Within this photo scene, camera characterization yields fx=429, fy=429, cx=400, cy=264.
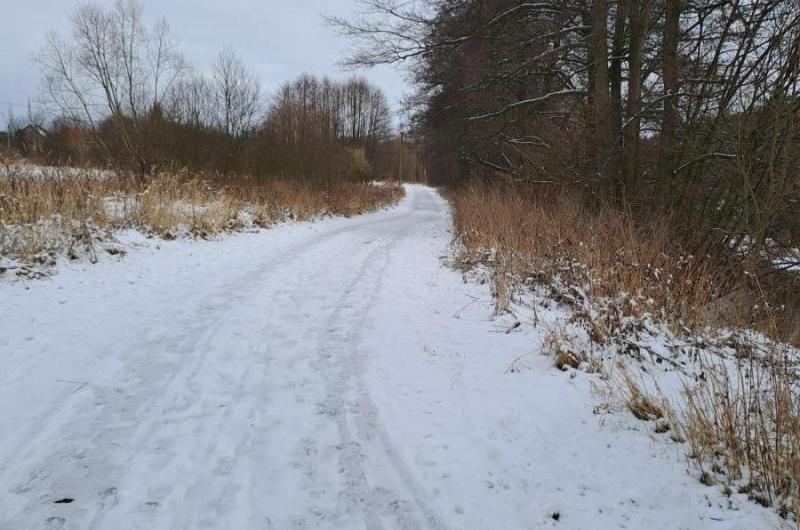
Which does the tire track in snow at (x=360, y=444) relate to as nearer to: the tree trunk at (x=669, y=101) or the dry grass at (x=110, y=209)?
the dry grass at (x=110, y=209)

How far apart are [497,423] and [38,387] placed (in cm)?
332

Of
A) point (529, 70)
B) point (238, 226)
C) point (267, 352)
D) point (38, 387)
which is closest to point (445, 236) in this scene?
point (529, 70)

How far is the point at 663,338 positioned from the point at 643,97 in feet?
19.7

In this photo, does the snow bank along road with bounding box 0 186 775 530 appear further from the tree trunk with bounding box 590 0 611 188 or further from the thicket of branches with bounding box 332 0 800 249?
the tree trunk with bounding box 590 0 611 188

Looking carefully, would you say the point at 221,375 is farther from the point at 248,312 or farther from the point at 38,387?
the point at 248,312

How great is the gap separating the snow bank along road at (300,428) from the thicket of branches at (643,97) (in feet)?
13.0

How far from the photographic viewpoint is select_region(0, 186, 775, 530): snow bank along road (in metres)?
2.15

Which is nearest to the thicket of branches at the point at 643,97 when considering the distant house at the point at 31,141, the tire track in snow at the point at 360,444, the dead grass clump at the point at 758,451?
the dead grass clump at the point at 758,451

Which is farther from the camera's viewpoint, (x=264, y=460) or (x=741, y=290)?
(x=741, y=290)

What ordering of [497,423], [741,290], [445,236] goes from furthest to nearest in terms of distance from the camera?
[445,236], [741,290], [497,423]

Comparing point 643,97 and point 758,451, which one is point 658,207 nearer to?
point 643,97

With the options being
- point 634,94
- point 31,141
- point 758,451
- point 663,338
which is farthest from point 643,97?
point 31,141

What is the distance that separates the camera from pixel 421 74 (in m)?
13.1

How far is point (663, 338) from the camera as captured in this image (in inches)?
159
